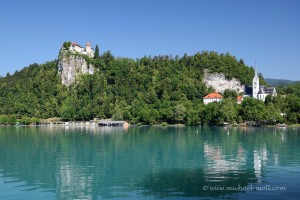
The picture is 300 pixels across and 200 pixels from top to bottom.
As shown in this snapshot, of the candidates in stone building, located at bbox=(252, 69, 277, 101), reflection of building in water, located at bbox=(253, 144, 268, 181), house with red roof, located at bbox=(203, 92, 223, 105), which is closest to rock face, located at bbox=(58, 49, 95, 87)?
house with red roof, located at bbox=(203, 92, 223, 105)

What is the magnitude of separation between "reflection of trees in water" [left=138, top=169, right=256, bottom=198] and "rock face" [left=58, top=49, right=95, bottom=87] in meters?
154

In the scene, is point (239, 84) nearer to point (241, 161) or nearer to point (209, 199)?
point (241, 161)

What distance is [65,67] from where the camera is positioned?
18525 centimetres

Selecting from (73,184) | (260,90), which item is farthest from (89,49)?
(73,184)

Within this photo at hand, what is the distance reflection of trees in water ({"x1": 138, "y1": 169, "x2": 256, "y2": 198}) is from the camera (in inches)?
1083

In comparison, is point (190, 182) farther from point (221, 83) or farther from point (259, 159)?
point (221, 83)

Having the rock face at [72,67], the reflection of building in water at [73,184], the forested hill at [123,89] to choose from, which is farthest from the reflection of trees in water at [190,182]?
the rock face at [72,67]

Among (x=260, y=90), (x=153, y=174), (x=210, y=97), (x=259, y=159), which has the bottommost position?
(x=153, y=174)

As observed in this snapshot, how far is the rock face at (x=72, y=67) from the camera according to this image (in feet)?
605

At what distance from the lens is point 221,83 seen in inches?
6732

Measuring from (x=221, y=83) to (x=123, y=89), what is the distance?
1753 inches

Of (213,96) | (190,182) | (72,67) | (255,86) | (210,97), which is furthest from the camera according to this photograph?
(72,67)

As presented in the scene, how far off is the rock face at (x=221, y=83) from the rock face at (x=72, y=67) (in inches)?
2233

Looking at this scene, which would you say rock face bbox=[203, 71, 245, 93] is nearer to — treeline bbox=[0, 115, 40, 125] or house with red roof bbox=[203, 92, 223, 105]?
house with red roof bbox=[203, 92, 223, 105]
